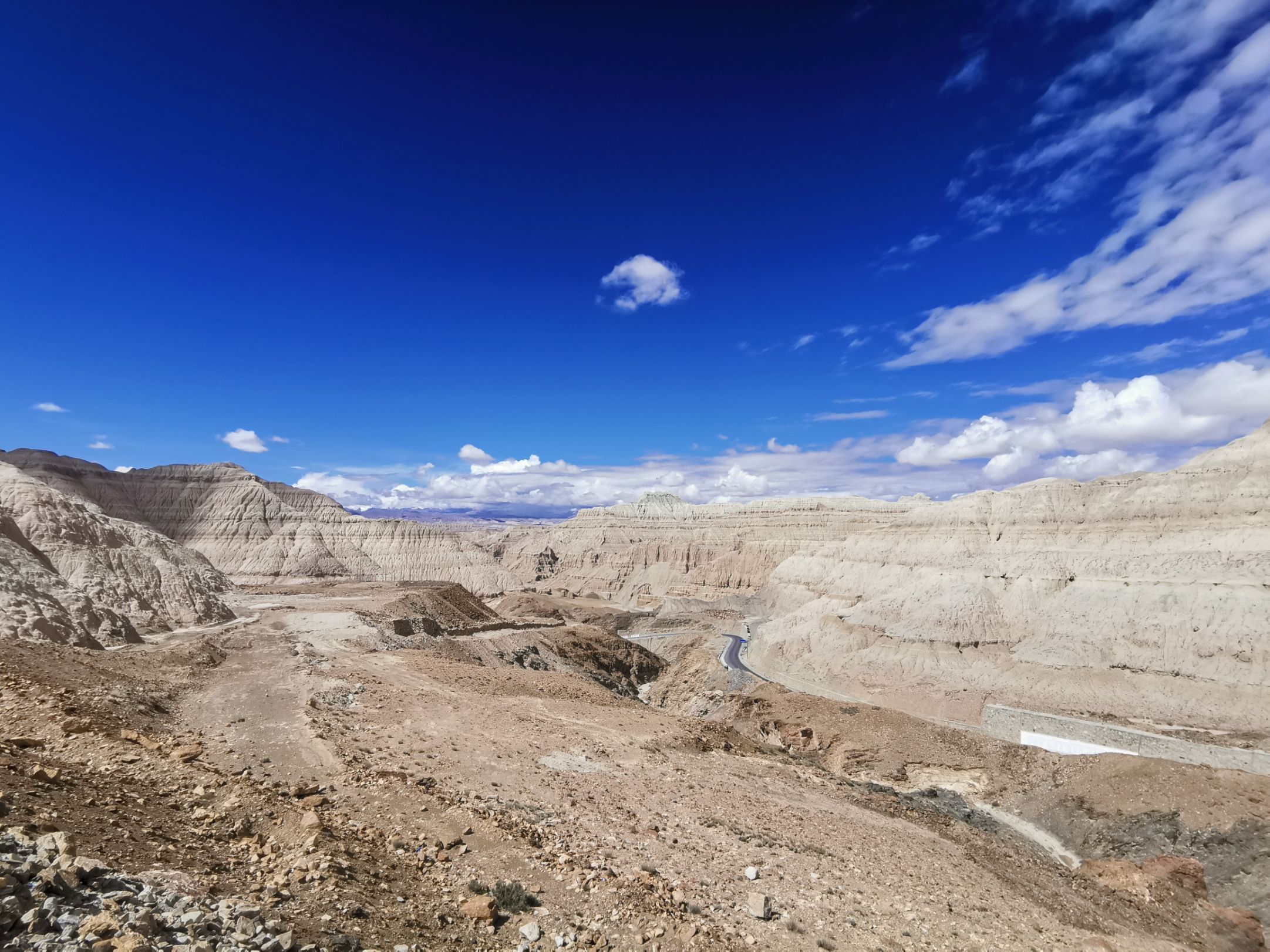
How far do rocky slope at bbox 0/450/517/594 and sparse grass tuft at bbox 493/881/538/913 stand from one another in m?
102

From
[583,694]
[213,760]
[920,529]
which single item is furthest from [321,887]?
[920,529]

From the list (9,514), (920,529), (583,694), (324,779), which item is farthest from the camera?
(920,529)

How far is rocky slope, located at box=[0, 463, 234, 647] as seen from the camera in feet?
86.8

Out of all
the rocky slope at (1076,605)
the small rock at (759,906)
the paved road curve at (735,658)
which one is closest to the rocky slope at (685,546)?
the paved road curve at (735,658)

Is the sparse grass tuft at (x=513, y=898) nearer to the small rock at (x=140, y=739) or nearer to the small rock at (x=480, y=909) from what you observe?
the small rock at (x=480, y=909)

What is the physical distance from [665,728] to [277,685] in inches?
614

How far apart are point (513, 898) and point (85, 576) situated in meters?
46.0

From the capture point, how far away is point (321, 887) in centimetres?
833

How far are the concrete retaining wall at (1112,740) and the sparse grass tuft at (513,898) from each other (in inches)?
1358

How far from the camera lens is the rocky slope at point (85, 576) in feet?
86.8

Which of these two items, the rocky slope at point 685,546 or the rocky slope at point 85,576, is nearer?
the rocky slope at point 85,576

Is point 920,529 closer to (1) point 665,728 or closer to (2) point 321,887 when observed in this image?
(1) point 665,728

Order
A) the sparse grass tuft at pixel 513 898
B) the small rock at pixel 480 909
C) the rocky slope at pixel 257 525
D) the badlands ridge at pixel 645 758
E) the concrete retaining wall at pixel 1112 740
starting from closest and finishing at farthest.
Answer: the badlands ridge at pixel 645 758 < the small rock at pixel 480 909 < the sparse grass tuft at pixel 513 898 < the concrete retaining wall at pixel 1112 740 < the rocky slope at pixel 257 525

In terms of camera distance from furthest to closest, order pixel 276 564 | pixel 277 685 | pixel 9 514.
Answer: pixel 276 564, pixel 9 514, pixel 277 685
